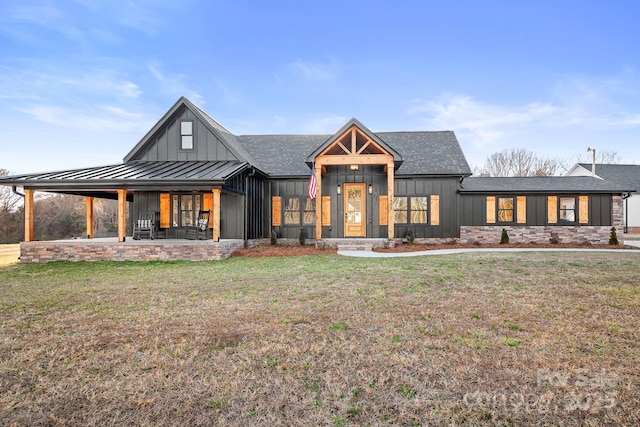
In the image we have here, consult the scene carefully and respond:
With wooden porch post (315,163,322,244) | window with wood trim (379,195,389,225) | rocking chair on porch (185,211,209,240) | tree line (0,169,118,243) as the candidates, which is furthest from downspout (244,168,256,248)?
tree line (0,169,118,243)

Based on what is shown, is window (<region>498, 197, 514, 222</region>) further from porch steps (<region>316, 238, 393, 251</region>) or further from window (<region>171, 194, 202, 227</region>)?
window (<region>171, 194, 202, 227</region>)

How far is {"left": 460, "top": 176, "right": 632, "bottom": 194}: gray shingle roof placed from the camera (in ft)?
48.9

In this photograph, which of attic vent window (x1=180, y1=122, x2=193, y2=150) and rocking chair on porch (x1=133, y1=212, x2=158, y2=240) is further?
attic vent window (x1=180, y1=122, x2=193, y2=150)

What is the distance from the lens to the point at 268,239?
599 inches

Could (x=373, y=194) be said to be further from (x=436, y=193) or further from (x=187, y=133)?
(x=187, y=133)

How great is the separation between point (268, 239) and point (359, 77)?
43.2 feet

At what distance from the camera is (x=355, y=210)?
49.3ft

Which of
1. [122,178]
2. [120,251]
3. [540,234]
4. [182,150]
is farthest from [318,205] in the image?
[540,234]

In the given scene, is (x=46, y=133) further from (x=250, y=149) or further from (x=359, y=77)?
(x=359, y=77)

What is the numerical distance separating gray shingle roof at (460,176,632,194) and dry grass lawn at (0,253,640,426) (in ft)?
29.8

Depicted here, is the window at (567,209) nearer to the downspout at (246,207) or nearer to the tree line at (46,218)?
the downspout at (246,207)

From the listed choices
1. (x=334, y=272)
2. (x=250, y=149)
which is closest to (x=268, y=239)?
(x=250, y=149)

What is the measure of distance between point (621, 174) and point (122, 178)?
1485 inches

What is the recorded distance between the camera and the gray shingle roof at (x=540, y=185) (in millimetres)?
14891
